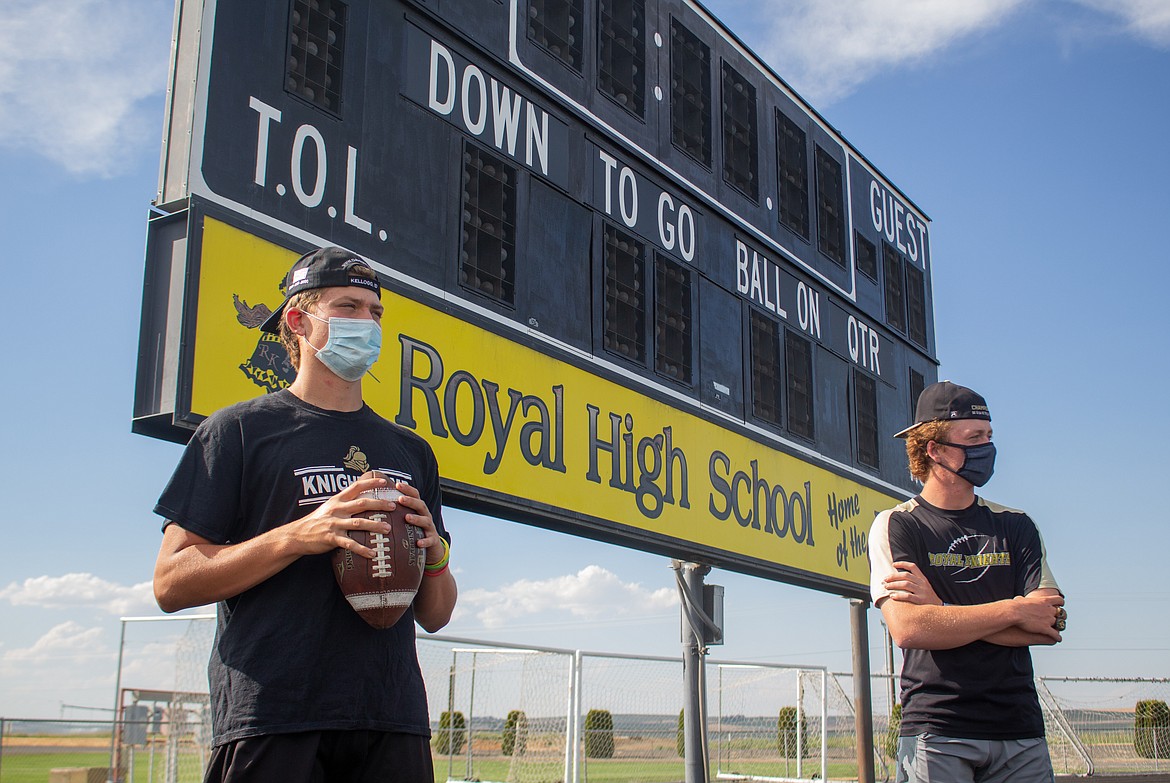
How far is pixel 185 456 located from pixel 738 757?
10.4 m

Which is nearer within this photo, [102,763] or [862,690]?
[102,763]

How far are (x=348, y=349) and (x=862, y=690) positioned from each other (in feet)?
30.4

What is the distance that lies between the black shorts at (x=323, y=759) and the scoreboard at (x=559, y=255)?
8.54 ft

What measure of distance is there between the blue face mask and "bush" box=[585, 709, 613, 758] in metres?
6.51

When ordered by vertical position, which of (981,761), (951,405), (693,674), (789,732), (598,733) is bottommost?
(789,732)

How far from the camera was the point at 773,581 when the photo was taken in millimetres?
8812

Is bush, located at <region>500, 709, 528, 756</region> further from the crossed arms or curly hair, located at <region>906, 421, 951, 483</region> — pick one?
the crossed arms

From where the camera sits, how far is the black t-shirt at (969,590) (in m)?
2.77

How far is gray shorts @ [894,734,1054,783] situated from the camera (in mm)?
2729

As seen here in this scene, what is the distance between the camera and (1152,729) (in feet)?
51.2

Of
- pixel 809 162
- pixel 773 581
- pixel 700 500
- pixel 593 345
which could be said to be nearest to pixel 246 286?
pixel 593 345

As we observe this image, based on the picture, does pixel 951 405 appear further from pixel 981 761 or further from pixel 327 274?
pixel 327 274

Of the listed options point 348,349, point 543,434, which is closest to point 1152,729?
point 543,434

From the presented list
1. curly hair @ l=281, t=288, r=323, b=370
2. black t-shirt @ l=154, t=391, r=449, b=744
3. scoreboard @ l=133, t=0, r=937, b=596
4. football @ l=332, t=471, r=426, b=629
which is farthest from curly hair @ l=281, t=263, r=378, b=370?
scoreboard @ l=133, t=0, r=937, b=596
